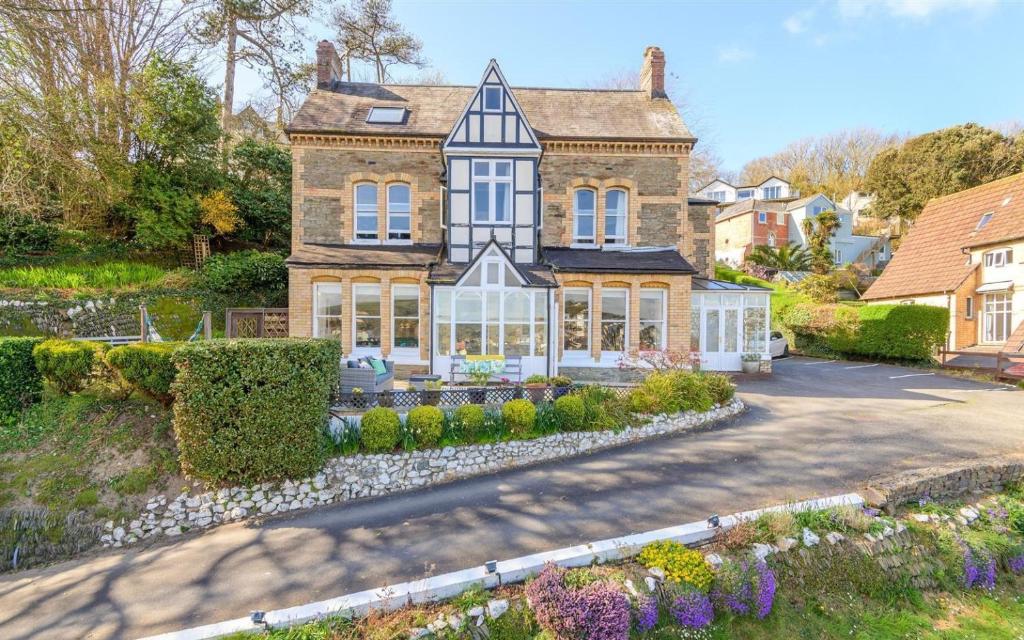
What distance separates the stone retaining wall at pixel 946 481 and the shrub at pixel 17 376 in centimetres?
1514

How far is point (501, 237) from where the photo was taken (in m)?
14.0

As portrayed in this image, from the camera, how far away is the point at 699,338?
15031mm

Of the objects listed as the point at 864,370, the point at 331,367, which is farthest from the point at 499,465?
the point at 864,370

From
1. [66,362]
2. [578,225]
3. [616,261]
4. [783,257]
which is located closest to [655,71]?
[578,225]

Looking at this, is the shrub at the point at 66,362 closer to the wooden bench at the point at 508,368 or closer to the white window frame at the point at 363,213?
the wooden bench at the point at 508,368

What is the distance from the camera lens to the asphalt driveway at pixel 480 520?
4.91m

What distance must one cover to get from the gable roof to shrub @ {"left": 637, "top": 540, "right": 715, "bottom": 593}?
21.7 m

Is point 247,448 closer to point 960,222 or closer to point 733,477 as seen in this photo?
point 733,477

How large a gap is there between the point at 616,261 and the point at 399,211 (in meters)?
7.63

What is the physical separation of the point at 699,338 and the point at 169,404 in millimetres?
14825

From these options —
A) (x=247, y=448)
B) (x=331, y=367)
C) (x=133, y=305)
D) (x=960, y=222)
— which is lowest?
(x=247, y=448)

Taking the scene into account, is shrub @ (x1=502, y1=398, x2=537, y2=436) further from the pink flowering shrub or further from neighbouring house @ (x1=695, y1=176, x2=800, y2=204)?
neighbouring house @ (x1=695, y1=176, x2=800, y2=204)

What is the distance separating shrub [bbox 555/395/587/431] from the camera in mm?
8766

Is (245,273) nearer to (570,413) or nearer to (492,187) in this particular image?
(492,187)
